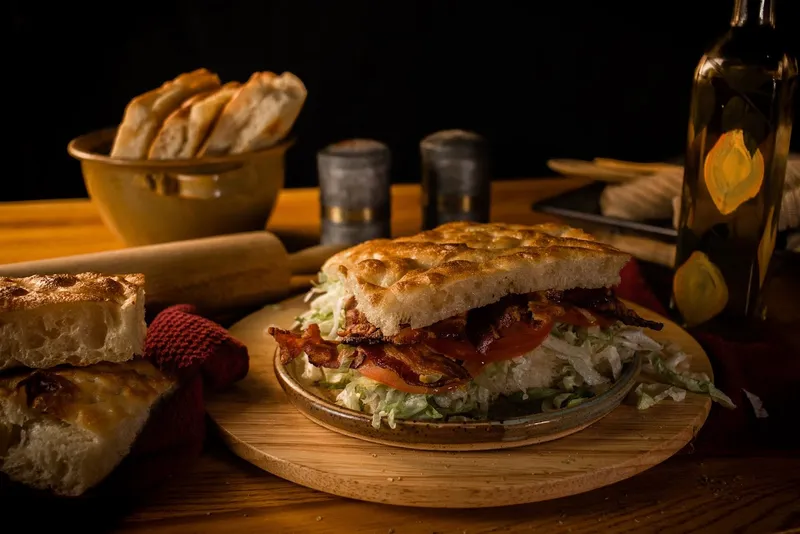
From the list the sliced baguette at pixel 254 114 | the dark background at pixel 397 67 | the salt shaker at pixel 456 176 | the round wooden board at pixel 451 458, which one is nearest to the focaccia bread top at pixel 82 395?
the round wooden board at pixel 451 458

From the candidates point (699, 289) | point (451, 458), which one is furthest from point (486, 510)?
point (699, 289)

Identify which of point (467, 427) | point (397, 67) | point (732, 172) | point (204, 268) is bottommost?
point (467, 427)

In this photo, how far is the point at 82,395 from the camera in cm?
161

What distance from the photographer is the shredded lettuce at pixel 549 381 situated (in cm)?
184

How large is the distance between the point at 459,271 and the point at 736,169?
967 millimetres

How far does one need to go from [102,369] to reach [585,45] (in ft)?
14.9

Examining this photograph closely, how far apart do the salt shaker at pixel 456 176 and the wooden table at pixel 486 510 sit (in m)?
1.63

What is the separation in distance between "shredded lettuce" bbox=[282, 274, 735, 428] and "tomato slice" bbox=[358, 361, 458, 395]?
0.01 metres

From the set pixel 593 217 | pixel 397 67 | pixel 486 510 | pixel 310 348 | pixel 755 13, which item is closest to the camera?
pixel 486 510

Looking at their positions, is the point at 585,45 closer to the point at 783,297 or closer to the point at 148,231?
the point at 783,297

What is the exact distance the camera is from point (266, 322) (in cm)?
252

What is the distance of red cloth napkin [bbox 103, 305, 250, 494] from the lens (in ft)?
5.35

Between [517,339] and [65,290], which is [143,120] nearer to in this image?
[65,290]

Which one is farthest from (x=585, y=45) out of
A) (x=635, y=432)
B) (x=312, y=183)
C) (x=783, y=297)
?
(x=635, y=432)
